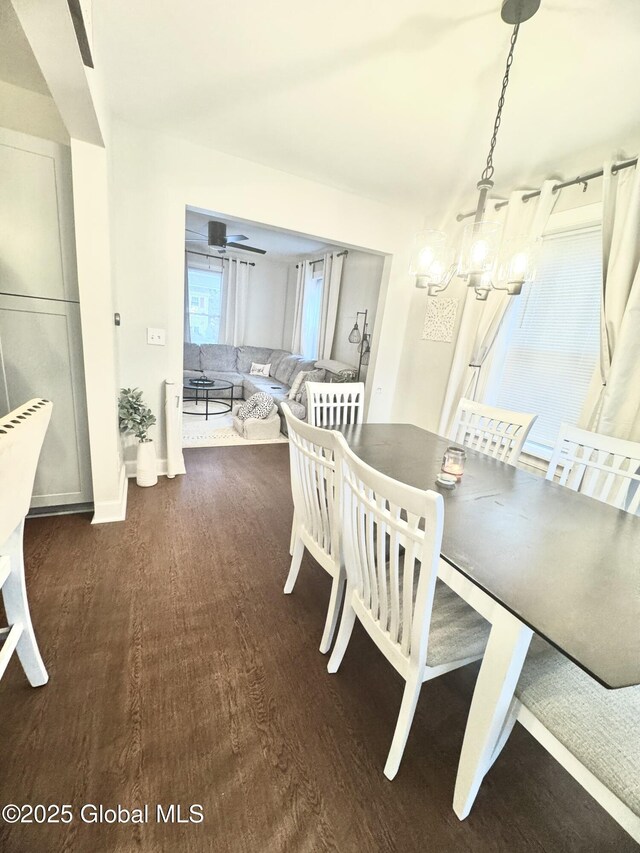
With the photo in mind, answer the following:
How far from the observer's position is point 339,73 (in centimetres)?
169

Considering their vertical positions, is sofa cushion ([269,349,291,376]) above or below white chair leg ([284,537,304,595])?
above

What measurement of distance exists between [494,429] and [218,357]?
5.30m

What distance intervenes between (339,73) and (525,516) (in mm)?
2217

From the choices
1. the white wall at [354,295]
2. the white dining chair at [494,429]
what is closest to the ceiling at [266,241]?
the white wall at [354,295]

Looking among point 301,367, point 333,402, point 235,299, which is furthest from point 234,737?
point 235,299

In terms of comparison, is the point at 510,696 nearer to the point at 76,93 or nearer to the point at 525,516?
the point at 525,516

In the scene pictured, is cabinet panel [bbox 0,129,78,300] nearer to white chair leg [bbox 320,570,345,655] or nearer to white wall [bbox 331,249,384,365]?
white chair leg [bbox 320,570,345,655]

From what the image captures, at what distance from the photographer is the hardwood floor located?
0.95 metres

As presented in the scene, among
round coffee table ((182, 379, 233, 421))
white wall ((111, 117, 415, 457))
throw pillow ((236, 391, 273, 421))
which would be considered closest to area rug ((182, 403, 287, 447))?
round coffee table ((182, 379, 233, 421))

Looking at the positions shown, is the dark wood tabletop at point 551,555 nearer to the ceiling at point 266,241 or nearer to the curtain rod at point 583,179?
the curtain rod at point 583,179

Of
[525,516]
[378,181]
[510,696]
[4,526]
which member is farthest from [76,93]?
[510,696]

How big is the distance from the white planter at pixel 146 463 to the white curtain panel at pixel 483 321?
246 cm

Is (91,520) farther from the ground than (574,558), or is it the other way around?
(574,558)

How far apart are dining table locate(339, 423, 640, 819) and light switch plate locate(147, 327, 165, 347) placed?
2.24m
